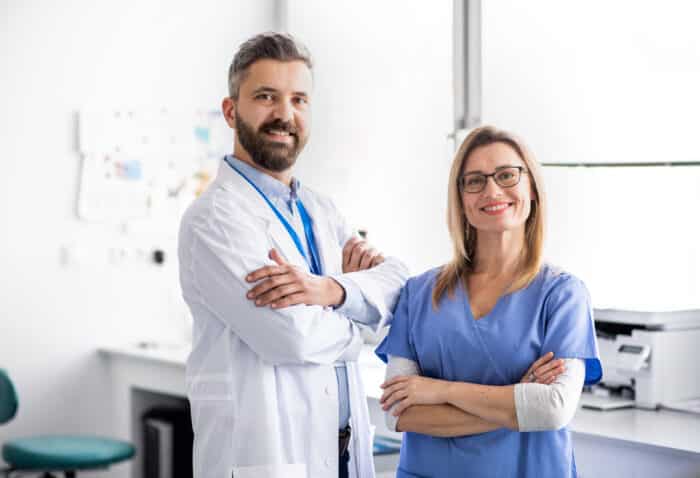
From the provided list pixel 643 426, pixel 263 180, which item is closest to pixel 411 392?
pixel 263 180

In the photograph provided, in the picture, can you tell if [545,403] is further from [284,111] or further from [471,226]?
[284,111]

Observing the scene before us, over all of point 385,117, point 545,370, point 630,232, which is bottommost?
point 545,370

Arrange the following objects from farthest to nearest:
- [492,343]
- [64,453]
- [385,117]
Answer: [385,117] < [64,453] < [492,343]

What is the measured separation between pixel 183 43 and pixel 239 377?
2678mm

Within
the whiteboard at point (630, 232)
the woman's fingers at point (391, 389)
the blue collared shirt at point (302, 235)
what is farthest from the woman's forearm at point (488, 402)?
the whiteboard at point (630, 232)

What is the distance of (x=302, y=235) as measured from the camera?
6.69 ft

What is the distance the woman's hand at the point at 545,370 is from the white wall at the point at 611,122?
107cm

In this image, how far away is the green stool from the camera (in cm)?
348

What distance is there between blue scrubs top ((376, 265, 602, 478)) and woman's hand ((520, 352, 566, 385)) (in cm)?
2

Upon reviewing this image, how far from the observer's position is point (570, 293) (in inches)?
69.7

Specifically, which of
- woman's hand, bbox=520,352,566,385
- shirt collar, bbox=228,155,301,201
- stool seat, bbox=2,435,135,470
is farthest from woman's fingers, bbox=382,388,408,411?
→ stool seat, bbox=2,435,135,470

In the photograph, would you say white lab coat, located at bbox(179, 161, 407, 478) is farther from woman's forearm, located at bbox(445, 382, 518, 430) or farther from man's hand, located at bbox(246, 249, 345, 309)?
woman's forearm, located at bbox(445, 382, 518, 430)

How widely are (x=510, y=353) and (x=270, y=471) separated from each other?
0.51m

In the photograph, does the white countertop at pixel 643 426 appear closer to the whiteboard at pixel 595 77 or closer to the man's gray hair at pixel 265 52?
the whiteboard at pixel 595 77
